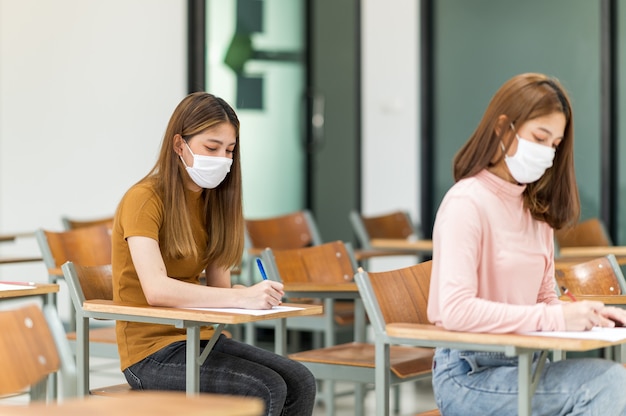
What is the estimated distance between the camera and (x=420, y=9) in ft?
21.4

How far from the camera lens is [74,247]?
405cm

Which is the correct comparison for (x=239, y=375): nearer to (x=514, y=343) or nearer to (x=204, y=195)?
(x=204, y=195)

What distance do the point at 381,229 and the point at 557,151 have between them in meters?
3.10

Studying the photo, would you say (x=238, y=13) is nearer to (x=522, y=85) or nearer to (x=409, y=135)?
(x=409, y=135)

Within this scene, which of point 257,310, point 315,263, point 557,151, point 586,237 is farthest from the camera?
point 586,237

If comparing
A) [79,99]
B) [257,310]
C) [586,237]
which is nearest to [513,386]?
[257,310]

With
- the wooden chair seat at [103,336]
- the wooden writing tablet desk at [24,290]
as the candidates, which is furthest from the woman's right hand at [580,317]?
the wooden chair seat at [103,336]

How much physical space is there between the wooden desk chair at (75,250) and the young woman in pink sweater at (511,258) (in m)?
1.55

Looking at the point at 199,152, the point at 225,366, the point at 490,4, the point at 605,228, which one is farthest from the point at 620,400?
the point at 490,4

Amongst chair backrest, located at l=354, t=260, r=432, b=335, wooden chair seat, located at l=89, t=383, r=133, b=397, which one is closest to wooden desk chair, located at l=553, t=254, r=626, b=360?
chair backrest, located at l=354, t=260, r=432, b=335

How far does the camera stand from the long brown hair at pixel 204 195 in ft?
9.39

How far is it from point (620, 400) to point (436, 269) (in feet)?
1.57

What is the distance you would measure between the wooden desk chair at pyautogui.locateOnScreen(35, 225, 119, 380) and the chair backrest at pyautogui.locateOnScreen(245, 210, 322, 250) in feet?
3.06

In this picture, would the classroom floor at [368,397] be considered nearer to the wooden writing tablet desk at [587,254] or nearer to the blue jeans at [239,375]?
the wooden writing tablet desk at [587,254]
